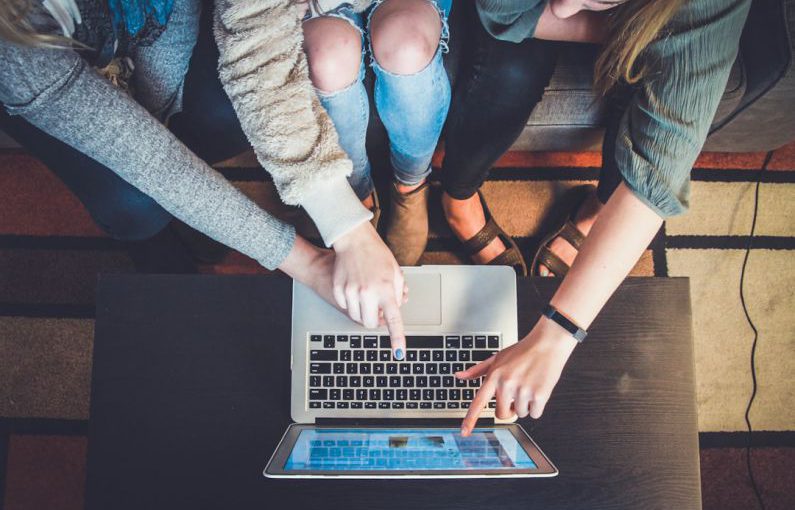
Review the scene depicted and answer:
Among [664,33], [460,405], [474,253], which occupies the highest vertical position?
[664,33]

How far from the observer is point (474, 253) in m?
1.27

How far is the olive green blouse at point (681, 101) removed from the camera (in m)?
0.70

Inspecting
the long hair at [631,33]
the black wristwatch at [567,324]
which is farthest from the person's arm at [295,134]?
the long hair at [631,33]

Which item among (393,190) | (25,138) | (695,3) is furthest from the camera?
(393,190)

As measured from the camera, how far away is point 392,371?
0.74 metres

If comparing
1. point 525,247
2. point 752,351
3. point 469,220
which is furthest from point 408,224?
point 752,351

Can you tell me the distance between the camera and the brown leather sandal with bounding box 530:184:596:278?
4.11 ft

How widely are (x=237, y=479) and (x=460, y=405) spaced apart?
33 centimetres

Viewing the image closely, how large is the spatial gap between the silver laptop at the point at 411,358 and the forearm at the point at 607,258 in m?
0.09

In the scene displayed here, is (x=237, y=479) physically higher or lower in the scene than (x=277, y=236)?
lower

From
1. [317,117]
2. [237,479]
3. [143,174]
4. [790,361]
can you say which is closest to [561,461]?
[237,479]

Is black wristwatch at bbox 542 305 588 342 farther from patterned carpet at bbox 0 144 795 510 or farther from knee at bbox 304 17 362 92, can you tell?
patterned carpet at bbox 0 144 795 510

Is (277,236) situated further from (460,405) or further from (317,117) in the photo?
(460,405)

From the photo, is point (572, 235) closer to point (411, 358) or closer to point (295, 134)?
point (411, 358)
